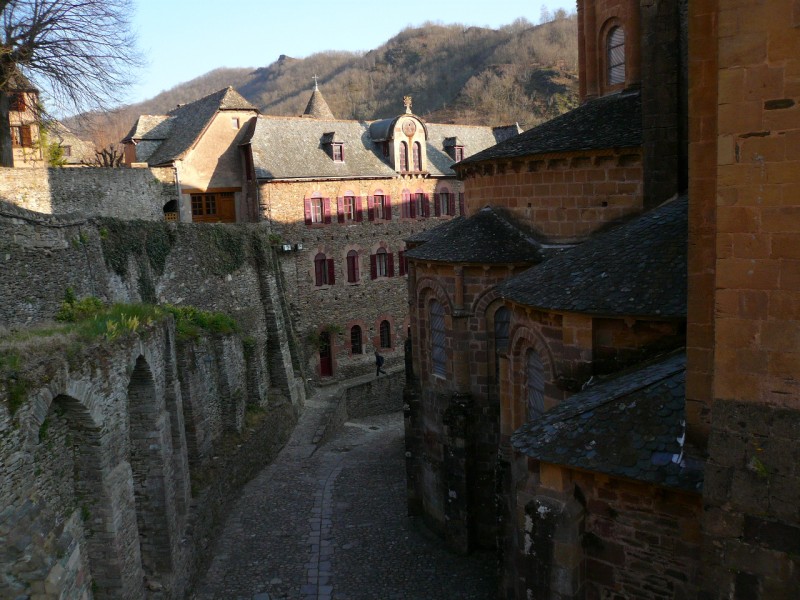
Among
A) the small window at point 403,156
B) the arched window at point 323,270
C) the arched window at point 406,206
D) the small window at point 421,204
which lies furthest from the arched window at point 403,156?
the arched window at point 323,270

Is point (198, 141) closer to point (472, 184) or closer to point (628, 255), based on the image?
point (472, 184)

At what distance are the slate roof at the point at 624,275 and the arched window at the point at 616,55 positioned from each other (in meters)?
5.98

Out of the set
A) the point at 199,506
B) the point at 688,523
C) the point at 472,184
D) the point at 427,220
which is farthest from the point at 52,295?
the point at 427,220

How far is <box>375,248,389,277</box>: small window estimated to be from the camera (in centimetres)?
3638

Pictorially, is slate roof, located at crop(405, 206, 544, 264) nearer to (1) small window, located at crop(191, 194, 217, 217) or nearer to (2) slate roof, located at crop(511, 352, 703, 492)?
Answer: (2) slate roof, located at crop(511, 352, 703, 492)

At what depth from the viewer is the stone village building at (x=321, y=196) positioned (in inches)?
1271

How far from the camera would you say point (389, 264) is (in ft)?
121

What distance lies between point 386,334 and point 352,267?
4.16m

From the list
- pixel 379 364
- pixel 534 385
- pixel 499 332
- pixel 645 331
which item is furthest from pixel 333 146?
pixel 645 331

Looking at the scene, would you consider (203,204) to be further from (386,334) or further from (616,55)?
(616,55)

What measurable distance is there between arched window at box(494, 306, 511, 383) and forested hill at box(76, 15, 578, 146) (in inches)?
2038

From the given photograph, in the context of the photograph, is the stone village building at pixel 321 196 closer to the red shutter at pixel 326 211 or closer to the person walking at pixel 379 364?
the red shutter at pixel 326 211

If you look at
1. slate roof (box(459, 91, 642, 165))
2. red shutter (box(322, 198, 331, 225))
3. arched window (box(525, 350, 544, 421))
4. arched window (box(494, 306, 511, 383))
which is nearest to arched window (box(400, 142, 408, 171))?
red shutter (box(322, 198, 331, 225))

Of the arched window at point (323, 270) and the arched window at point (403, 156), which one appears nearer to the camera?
the arched window at point (323, 270)
